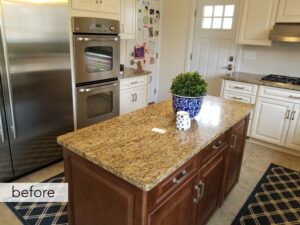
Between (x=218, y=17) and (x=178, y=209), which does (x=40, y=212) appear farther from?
(x=218, y=17)

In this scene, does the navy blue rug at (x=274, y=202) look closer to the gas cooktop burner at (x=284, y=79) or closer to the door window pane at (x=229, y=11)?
the gas cooktop burner at (x=284, y=79)

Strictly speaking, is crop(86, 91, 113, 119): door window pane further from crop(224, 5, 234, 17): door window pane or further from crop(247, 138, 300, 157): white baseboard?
crop(224, 5, 234, 17): door window pane

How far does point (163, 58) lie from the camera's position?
4.92 metres

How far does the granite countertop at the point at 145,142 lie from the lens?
112 centimetres

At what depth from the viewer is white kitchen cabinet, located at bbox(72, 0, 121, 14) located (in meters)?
2.57

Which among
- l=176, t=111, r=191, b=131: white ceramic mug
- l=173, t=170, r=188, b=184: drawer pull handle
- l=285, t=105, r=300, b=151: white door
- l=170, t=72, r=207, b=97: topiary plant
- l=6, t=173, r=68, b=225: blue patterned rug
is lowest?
l=6, t=173, r=68, b=225: blue patterned rug

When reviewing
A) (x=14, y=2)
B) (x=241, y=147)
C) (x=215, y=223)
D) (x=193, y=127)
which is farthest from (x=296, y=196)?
(x=14, y=2)

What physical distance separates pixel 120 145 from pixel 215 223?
1.22 meters

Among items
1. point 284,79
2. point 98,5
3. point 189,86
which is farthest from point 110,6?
point 284,79

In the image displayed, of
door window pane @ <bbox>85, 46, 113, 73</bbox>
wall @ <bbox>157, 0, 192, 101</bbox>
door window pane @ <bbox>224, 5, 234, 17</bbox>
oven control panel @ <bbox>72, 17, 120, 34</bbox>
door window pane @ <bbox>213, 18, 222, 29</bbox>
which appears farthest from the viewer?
wall @ <bbox>157, 0, 192, 101</bbox>

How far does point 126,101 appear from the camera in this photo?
3480 mm

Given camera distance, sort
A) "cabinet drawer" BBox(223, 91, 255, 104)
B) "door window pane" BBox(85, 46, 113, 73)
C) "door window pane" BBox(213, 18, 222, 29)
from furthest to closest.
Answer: "door window pane" BBox(213, 18, 222, 29)
"cabinet drawer" BBox(223, 91, 255, 104)
"door window pane" BBox(85, 46, 113, 73)

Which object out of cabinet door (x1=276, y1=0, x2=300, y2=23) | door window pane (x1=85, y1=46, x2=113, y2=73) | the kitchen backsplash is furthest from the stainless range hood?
door window pane (x1=85, y1=46, x2=113, y2=73)

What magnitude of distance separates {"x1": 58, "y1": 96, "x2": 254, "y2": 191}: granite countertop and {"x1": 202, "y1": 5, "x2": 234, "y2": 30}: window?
2.50m
